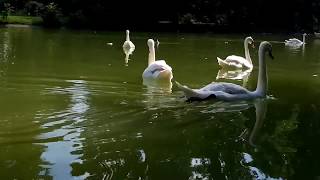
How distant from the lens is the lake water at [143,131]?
20.6 feet

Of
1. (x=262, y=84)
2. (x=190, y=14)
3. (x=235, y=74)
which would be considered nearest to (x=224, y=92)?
(x=262, y=84)

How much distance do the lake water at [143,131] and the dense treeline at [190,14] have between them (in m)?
32.3

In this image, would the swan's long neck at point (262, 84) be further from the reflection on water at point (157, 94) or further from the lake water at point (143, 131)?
the reflection on water at point (157, 94)

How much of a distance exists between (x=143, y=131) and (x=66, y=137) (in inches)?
43.0

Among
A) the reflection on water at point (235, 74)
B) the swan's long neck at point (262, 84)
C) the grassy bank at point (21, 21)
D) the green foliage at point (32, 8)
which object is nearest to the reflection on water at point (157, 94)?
the swan's long neck at point (262, 84)

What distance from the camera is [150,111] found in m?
9.25

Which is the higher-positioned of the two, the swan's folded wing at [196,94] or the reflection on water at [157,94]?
the swan's folded wing at [196,94]

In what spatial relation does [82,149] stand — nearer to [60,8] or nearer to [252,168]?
[252,168]

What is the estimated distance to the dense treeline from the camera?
151 ft

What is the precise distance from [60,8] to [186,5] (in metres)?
10.4

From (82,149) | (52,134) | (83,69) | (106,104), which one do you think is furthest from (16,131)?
(83,69)

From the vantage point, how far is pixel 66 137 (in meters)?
7.39

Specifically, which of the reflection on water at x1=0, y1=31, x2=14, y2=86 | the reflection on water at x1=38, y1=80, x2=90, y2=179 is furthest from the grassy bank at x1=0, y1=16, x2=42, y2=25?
the reflection on water at x1=38, y1=80, x2=90, y2=179

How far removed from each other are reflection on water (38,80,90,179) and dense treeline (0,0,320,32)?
35.8m
